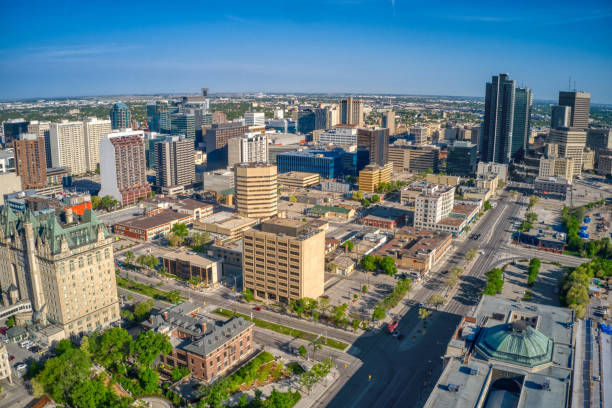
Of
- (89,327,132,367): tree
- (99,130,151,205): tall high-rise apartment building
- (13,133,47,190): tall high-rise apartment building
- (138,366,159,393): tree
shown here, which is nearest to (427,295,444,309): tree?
(138,366,159,393): tree

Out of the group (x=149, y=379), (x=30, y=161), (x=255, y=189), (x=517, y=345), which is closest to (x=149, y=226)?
(x=255, y=189)

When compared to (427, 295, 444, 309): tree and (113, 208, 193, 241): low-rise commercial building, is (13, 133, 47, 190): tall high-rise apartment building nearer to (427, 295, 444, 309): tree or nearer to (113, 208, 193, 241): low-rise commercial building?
(113, 208, 193, 241): low-rise commercial building

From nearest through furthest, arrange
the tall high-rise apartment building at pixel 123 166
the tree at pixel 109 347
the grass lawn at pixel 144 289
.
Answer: the tree at pixel 109 347 < the grass lawn at pixel 144 289 < the tall high-rise apartment building at pixel 123 166

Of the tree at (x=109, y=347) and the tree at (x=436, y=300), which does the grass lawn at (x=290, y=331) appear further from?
the tree at (x=436, y=300)

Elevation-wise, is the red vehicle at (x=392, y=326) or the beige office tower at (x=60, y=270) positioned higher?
the beige office tower at (x=60, y=270)

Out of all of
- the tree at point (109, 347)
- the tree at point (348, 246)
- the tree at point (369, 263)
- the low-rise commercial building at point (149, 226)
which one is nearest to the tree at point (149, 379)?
the tree at point (109, 347)

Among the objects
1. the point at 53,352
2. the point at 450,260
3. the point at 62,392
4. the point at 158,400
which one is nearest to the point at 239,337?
the point at 158,400

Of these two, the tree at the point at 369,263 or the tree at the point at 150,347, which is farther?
the tree at the point at 369,263
